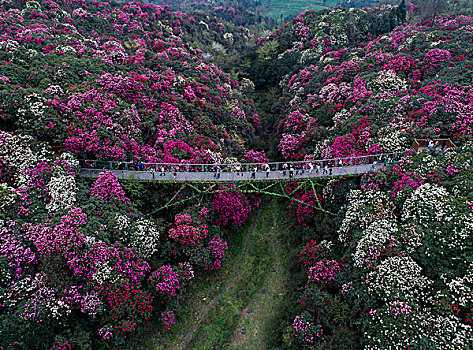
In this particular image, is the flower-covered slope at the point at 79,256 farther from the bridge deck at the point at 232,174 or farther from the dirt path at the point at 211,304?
the bridge deck at the point at 232,174

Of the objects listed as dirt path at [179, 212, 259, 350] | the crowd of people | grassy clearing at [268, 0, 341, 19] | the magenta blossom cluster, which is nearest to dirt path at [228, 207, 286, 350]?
dirt path at [179, 212, 259, 350]

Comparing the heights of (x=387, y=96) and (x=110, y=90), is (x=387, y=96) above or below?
below

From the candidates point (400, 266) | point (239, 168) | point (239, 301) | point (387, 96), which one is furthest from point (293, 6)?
point (400, 266)

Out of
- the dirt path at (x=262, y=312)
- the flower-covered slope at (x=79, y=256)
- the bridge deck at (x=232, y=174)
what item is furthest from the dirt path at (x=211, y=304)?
the bridge deck at (x=232, y=174)

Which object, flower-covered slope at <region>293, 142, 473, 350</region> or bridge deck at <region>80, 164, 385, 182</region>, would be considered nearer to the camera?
flower-covered slope at <region>293, 142, 473, 350</region>

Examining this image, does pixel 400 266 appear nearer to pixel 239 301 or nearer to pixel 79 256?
pixel 239 301

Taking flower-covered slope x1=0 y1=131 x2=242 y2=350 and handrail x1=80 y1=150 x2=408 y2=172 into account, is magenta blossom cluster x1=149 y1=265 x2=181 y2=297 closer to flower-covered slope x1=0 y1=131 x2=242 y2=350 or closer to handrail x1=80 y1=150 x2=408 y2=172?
flower-covered slope x1=0 y1=131 x2=242 y2=350

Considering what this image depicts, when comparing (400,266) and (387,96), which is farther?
(387,96)
